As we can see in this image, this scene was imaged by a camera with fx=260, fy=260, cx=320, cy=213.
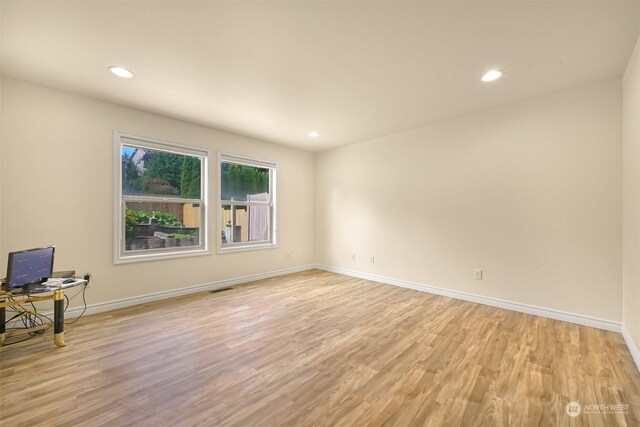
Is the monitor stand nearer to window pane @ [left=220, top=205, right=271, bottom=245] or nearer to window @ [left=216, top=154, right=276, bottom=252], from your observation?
window @ [left=216, top=154, right=276, bottom=252]

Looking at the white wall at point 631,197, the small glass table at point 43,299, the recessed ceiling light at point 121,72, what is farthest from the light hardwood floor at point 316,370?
the recessed ceiling light at point 121,72

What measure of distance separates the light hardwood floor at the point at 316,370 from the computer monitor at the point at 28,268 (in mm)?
569

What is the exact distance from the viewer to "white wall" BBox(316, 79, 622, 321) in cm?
275

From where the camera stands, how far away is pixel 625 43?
2.13 metres

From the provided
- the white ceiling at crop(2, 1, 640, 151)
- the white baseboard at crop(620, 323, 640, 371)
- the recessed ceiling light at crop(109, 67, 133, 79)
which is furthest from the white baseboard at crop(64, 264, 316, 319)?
the white baseboard at crop(620, 323, 640, 371)

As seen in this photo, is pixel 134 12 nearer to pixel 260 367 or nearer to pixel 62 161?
pixel 62 161

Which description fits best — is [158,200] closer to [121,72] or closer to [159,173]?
[159,173]

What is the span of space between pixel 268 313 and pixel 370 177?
9.71 feet

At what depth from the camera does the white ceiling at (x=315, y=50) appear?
5.93 feet

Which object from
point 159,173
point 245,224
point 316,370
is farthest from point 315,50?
point 245,224

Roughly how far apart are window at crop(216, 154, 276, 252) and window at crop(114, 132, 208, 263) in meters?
0.35

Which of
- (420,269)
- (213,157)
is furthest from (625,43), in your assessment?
(213,157)

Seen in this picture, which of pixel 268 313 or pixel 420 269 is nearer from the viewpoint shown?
pixel 268 313

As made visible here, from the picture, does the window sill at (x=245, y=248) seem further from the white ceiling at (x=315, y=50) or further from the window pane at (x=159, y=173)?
the white ceiling at (x=315, y=50)
